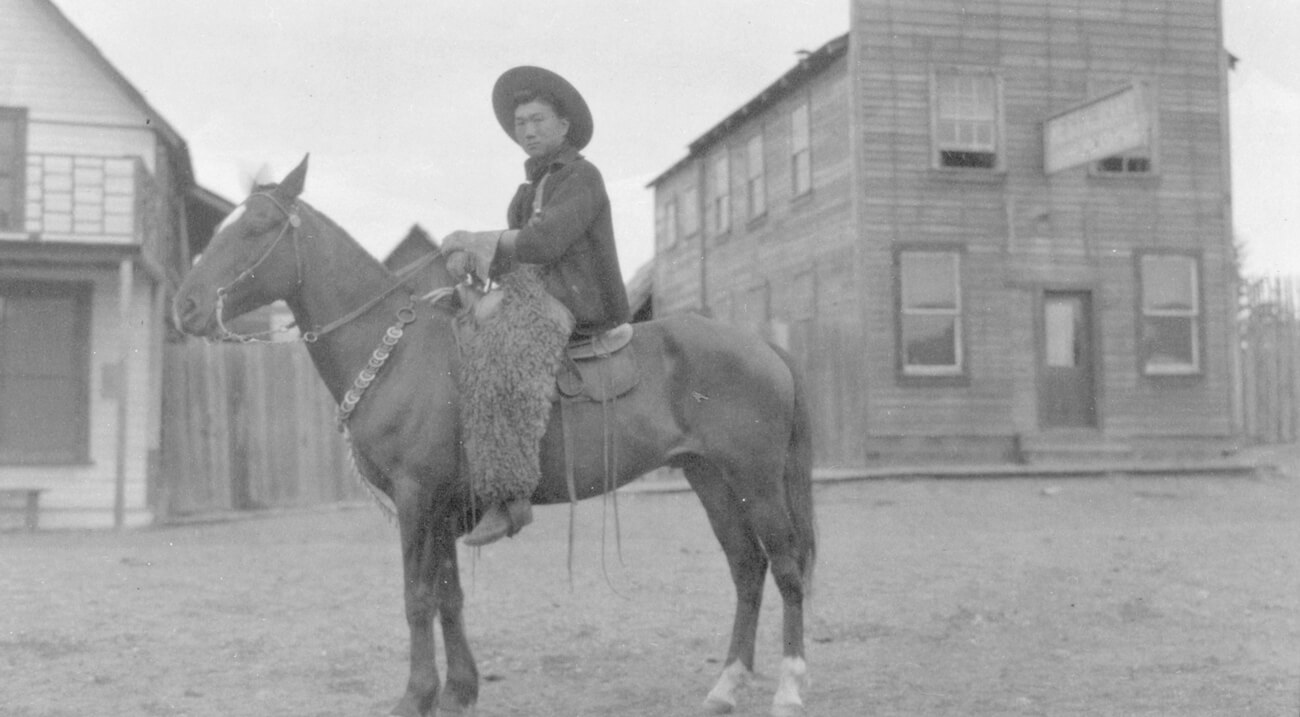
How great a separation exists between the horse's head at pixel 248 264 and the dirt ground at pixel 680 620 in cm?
177

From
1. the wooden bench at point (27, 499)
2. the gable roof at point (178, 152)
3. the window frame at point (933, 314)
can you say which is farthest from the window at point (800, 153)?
the wooden bench at point (27, 499)

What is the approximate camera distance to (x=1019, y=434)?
18.8 metres

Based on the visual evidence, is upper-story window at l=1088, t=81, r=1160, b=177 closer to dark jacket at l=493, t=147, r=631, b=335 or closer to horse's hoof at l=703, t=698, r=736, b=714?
dark jacket at l=493, t=147, r=631, b=335

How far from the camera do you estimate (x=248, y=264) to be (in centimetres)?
557

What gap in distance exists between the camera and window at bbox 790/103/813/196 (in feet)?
67.9

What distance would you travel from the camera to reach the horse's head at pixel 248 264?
543cm

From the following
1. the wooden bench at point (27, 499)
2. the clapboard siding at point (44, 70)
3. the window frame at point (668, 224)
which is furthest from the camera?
the window frame at point (668, 224)

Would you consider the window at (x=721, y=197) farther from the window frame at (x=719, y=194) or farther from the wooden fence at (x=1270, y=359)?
the wooden fence at (x=1270, y=359)

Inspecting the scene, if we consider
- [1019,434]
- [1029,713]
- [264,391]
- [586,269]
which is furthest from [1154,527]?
[264,391]

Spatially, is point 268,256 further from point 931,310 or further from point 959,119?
point 959,119

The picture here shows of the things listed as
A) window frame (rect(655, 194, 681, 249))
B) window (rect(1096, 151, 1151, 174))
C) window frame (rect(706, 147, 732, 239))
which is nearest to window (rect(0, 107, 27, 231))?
window frame (rect(706, 147, 732, 239))

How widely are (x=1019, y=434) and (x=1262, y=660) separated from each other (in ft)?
40.6

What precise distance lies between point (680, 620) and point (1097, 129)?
11.8 meters

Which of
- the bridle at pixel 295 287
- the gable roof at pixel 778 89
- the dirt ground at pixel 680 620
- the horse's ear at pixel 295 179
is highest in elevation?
the gable roof at pixel 778 89
